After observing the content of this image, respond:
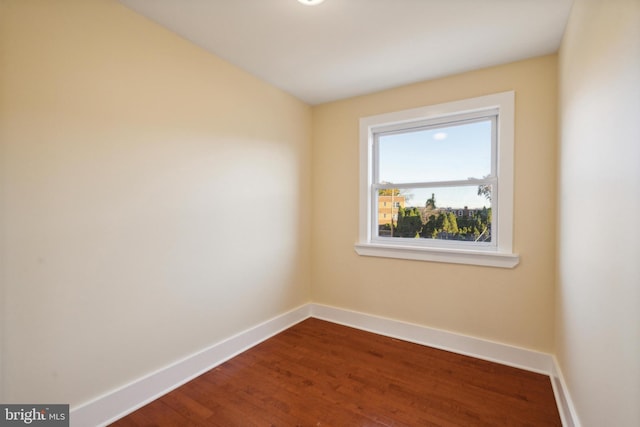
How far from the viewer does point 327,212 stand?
3389mm

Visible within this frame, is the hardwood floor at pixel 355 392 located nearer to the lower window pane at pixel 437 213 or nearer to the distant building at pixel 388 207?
the lower window pane at pixel 437 213

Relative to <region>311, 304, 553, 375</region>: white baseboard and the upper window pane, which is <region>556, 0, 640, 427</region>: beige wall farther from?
the upper window pane

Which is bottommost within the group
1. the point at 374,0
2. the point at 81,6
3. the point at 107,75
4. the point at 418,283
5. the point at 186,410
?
the point at 186,410

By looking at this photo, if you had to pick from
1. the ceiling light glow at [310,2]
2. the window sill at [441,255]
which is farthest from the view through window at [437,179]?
the ceiling light glow at [310,2]

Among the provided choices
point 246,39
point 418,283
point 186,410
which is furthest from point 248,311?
point 246,39

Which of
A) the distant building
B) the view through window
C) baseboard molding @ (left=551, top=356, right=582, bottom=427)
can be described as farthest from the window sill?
baseboard molding @ (left=551, top=356, right=582, bottom=427)

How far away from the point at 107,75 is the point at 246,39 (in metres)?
0.94

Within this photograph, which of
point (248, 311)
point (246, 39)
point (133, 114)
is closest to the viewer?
point (133, 114)

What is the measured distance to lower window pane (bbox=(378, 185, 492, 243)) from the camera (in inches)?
105

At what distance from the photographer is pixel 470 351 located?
2.55 metres

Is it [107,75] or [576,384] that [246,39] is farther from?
[576,384]

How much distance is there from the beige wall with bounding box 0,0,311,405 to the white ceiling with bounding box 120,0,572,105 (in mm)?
272

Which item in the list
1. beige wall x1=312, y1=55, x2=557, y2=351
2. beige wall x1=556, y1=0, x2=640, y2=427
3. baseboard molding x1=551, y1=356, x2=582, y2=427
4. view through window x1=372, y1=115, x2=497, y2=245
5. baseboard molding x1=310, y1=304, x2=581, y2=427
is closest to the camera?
beige wall x1=556, y1=0, x2=640, y2=427

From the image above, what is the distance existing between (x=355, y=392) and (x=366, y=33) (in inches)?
98.5
